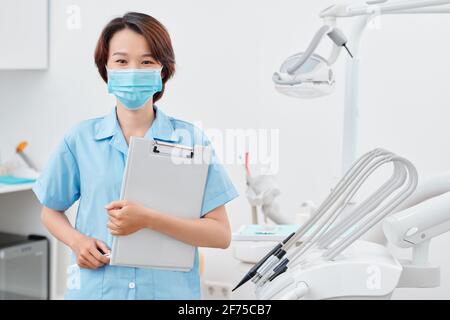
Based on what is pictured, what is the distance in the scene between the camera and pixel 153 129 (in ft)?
3.65

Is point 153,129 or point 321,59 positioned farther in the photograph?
point 321,59

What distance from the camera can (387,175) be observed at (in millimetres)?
1897

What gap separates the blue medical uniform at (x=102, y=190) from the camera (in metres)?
1.10

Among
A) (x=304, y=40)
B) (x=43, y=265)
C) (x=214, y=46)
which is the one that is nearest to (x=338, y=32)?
(x=304, y=40)

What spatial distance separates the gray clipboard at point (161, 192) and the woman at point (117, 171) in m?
0.04

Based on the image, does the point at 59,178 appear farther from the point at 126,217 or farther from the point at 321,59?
the point at 321,59

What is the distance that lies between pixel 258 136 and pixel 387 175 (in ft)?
1.24

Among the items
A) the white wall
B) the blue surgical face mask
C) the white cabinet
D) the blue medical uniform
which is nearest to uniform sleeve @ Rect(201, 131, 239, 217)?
the blue medical uniform

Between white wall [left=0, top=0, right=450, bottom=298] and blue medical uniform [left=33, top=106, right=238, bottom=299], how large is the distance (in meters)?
0.68

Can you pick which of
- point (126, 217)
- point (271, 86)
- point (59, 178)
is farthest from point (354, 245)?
point (271, 86)

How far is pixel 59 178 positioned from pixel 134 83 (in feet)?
0.62

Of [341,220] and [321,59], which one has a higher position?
[321,59]

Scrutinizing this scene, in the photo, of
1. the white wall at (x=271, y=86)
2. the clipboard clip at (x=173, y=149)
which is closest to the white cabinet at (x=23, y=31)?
the white wall at (x=271, y=86)

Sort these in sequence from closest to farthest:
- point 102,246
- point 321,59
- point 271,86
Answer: point 102,246, point 321,59, point 271,86
